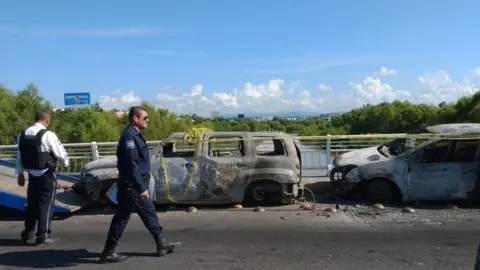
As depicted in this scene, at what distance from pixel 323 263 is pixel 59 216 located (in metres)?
5.05

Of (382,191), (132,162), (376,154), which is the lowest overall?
(382,191)

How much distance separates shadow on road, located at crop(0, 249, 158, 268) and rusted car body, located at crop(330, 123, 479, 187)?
489 centimetres

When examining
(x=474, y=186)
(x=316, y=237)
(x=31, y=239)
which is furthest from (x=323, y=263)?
(x=474, y=186)

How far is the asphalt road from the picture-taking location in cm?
577

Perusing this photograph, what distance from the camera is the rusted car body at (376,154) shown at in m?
9.60

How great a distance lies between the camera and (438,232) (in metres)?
7.28

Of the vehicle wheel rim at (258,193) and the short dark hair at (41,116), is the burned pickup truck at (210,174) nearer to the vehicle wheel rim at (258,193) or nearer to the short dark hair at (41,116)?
the vehicle wheel rim at (258,193)

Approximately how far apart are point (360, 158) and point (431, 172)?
4.47 feet

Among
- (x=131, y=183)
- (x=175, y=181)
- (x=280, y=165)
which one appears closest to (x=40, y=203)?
(x=131, y=183)

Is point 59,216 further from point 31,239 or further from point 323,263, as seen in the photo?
point 323,263

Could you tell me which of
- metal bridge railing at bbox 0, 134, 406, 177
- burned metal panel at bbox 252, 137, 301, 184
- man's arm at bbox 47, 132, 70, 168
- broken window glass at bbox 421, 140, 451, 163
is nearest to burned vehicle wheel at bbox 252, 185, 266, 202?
burned metal panel at bbox 252, 137, 301, 184

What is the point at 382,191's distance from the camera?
9414 millimetres

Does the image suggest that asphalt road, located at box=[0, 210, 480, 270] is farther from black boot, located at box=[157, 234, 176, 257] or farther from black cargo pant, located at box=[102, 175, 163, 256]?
black cargo pant, located at box=[102, 175, 163, 256]

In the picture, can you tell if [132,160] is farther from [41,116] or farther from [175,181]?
[175,181]
